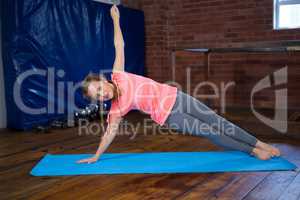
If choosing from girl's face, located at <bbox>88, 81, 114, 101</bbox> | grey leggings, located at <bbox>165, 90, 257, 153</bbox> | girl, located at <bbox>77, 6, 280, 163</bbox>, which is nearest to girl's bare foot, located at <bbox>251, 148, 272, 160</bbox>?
girl, located at <bbox>77, 6, 280, 163</bbox>

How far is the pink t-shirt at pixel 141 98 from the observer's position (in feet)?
8.11

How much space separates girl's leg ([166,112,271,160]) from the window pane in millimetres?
3034

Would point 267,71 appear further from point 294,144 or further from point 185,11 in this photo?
point 294,144

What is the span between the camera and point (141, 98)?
2502 mm

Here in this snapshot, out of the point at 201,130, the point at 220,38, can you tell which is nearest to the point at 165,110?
the point at 201,130

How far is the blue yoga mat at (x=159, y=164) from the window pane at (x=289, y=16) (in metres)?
2.95

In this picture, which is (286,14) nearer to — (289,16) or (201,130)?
(289,16)

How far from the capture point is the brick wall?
508cm

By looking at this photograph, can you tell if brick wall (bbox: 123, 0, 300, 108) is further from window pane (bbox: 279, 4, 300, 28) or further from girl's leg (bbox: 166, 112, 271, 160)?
girl's leg (bbox: 166, 112, 271, 160)

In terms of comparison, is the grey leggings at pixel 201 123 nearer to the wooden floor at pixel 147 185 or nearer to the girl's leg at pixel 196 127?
the girl's leg at pixel 196 127

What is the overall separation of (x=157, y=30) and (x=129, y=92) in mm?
3521

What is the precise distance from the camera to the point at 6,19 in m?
3.96

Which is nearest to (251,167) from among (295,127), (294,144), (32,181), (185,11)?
(294,144)

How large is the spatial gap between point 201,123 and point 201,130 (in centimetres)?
5
